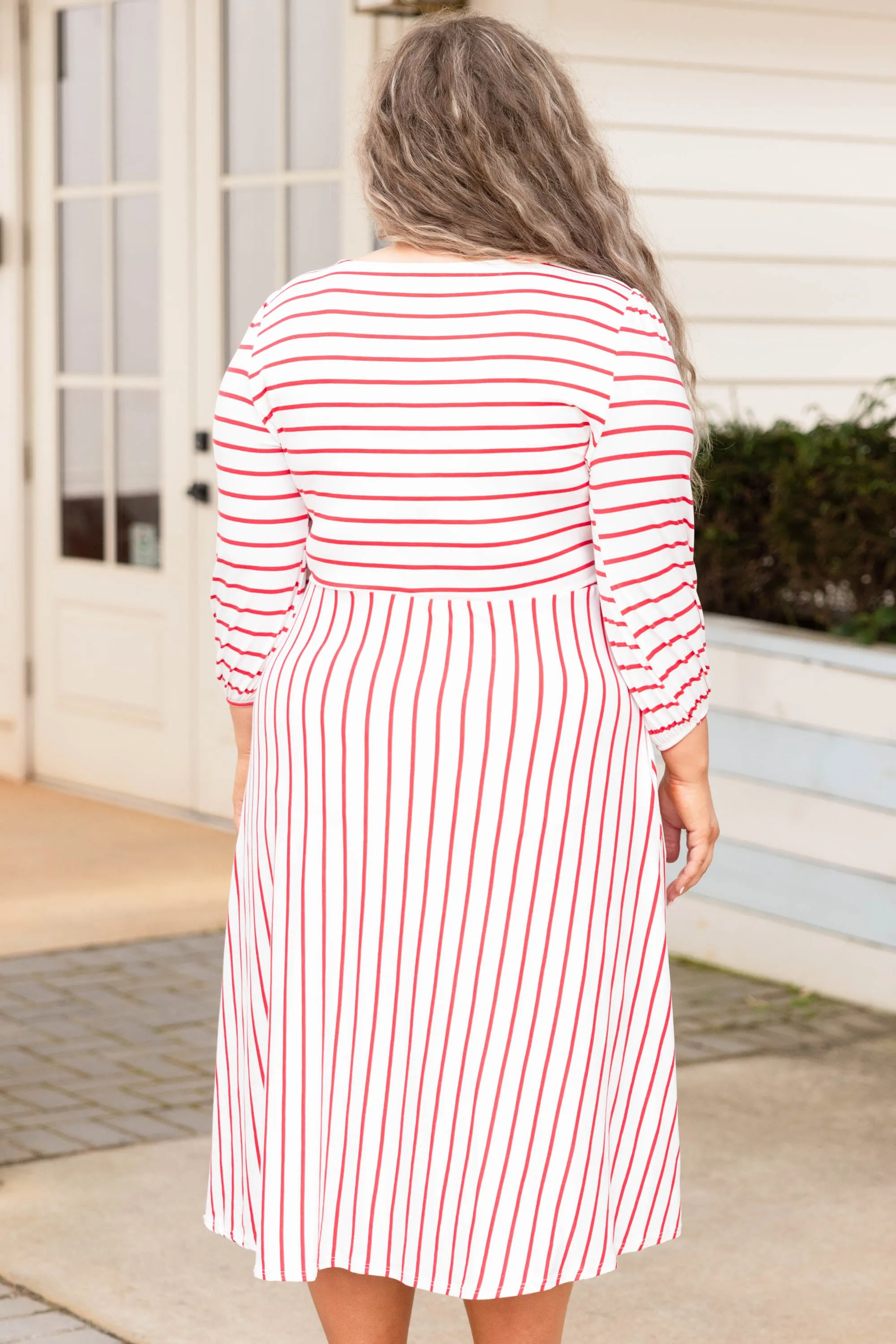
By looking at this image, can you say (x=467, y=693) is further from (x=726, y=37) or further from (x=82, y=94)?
(x=82, y=94)

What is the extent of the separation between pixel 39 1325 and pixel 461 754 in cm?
137

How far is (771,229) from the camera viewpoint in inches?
239

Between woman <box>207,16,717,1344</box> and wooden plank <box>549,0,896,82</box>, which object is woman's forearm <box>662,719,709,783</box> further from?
wooden plank <box>549,0,896,82</box>

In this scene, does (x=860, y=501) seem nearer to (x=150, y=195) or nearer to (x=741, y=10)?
(x=741, y=10)

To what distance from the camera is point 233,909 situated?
208cm

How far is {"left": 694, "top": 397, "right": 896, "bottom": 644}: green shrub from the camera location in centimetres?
445

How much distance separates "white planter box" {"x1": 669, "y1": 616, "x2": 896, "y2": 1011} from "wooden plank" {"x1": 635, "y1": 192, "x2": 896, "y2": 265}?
5.31 ft

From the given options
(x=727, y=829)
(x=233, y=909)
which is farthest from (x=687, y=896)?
(x=233, y=909)

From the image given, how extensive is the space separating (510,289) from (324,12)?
4451mm

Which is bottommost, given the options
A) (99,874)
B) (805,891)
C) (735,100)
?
(99,874)

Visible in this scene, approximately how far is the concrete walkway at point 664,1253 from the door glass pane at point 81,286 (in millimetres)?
3958

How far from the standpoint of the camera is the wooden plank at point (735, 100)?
566 cm

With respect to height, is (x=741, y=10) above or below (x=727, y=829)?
above

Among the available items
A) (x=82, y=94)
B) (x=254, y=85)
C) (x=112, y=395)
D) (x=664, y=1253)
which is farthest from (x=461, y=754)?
(x=82, y=94)
